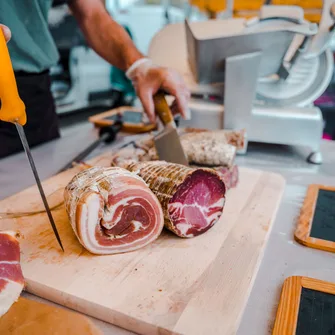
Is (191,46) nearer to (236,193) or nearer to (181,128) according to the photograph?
(181,128)

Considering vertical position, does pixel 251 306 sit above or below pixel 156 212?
below

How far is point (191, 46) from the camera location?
179 cm

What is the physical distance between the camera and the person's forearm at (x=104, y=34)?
1936 mm

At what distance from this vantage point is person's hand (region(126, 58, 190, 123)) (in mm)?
1698

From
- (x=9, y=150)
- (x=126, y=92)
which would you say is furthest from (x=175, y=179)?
(x=126, y=92)

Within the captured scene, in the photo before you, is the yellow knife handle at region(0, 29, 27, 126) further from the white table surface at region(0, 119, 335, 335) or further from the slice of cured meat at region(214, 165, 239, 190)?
the slice of cured meat at region(214, 165, 239, 190)

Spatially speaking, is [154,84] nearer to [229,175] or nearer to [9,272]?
[229,175]

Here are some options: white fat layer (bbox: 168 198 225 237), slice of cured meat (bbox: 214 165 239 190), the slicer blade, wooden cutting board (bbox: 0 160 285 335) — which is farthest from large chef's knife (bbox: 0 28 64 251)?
slice of cured meat (bbox: 214 165 239 190)

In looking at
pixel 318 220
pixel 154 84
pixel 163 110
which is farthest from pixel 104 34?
pixel 318 220

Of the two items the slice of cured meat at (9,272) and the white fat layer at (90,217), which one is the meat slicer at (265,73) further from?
the slice of cured meat at (9,272)

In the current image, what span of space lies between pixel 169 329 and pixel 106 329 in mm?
166

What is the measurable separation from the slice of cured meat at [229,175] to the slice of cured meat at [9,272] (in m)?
0.87

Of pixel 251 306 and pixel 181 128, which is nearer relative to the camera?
pixel 251 306

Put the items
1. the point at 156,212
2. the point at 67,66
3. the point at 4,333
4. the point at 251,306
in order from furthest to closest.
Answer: the point at 67,66
the point at 156,212
the point at 251,306
the point at 4,333
